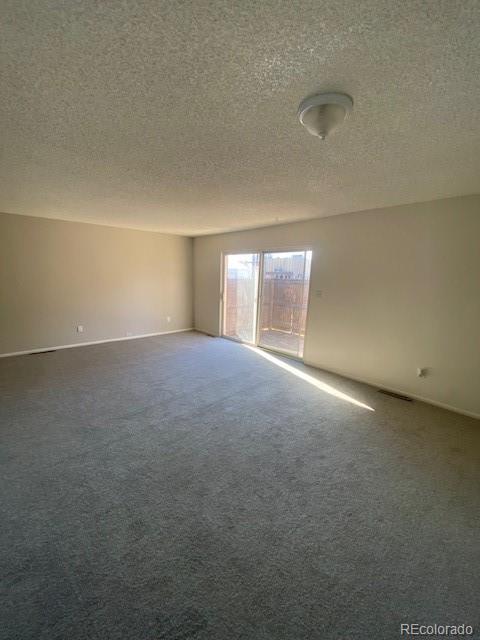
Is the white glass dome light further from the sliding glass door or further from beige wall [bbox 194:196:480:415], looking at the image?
the sliding glass door

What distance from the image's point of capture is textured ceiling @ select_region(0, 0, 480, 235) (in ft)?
3.09

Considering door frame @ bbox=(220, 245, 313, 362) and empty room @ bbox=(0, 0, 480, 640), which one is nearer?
empty room @ bbox=(0, 0, 480, 640)

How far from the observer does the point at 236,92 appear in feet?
4.34

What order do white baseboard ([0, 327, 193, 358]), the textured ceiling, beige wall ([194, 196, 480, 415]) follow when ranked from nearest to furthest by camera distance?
the textured ceiling < beige wall ([194, 196, 480, 415]) < white baseboard ([0, 327, 193, 358])

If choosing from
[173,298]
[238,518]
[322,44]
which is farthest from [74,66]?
[173,298]

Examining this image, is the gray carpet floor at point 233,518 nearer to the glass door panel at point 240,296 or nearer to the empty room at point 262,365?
the empty room at point 262,365

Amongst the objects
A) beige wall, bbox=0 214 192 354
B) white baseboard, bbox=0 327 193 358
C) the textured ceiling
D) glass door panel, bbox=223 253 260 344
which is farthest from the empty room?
glass door panel, bbox=223 253 260 344

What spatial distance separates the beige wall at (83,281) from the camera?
14.6ft

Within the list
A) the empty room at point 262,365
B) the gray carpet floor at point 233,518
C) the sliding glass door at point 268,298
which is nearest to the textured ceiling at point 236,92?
the empty room at point 262,365

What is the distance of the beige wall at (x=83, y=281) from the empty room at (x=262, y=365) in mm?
236

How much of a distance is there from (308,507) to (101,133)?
111 inches

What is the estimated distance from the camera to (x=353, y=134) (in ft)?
5.47

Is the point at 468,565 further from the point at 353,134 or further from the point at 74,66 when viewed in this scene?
the point at 74,66

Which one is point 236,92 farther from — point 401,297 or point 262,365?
point 262,365
